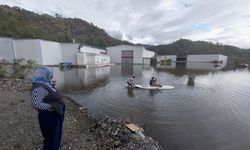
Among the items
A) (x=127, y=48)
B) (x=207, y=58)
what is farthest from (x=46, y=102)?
(x=207, y=58)

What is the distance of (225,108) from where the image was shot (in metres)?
13.5

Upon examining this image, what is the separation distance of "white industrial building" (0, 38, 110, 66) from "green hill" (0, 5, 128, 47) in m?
17.2

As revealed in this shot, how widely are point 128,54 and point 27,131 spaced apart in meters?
65.1

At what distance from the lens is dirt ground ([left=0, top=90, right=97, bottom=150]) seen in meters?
5.65

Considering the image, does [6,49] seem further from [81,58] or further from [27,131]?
[27,131]

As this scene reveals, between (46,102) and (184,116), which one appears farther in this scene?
(184,116)

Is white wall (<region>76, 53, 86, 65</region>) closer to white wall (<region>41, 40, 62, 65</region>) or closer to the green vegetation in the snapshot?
white wall (<region>41, 40, 62, 65</region>)

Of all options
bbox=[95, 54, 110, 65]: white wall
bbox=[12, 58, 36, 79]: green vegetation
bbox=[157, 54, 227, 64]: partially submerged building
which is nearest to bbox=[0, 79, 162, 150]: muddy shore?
bbox=[12, 58, 36, 79]: green vegetation

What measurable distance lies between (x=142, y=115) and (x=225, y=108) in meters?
6.63

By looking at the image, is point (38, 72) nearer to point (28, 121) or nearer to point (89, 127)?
point (28, 121)

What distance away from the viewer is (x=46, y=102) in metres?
3.88

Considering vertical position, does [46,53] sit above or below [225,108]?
above

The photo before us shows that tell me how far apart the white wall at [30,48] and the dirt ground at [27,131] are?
33.6 m

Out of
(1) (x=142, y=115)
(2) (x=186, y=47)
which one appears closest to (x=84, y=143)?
(1) (x=142, y=115)
